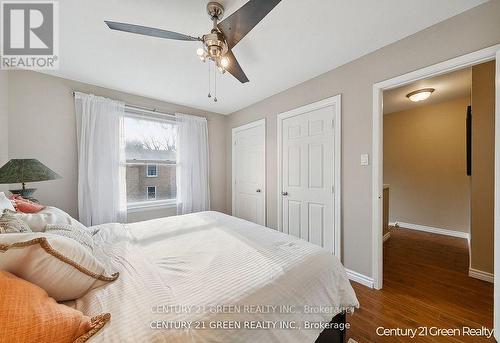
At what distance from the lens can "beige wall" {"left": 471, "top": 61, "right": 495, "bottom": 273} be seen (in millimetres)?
2100

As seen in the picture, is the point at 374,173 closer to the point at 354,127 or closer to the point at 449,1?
the point at 354,127

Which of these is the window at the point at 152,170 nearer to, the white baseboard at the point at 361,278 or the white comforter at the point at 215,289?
the white comforter at the point at 215,289

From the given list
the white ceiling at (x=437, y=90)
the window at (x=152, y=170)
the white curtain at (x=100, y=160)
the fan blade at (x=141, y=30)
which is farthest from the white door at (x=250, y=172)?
the white ceiling at (x=437, y=90)

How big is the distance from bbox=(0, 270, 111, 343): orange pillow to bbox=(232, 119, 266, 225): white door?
2.77 metres

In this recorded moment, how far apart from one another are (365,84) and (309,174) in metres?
1.21

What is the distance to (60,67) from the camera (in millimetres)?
2248

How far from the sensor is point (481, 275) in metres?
2.10

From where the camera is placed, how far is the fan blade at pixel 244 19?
1.09 meters

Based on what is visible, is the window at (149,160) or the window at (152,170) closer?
the window at (149,160)

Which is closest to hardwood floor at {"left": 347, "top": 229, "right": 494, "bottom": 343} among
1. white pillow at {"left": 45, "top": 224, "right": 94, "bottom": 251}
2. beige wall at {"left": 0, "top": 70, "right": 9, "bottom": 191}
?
white pillow at {"left": 45, "top": 224, "right": 94, "bottom": 251}

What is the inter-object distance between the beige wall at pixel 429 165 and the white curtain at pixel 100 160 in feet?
17.7

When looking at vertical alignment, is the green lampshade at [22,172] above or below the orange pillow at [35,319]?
above

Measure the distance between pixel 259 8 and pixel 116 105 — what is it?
2620 mm

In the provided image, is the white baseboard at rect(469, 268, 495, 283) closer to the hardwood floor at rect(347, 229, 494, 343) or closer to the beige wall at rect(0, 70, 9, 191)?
the hardwood floor at rect(347, 229, 494, 343)
